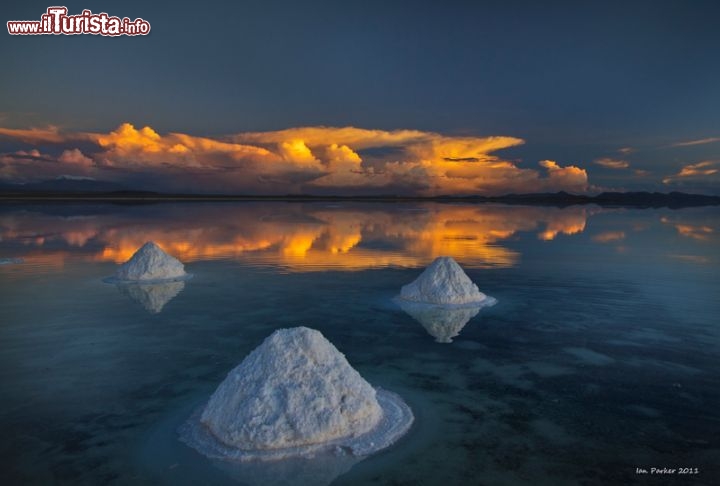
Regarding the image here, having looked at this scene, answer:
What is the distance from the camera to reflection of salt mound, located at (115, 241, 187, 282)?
75.5 ft

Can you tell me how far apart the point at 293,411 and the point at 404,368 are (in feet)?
14.2

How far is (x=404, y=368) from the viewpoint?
40.6 feet

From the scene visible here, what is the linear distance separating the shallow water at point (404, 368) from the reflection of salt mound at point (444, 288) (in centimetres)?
98

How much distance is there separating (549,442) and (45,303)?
1771 cm

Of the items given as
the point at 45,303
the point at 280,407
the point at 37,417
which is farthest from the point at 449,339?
the point at 45,303

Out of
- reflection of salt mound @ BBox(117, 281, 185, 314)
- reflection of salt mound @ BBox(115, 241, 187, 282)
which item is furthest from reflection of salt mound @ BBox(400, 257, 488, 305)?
reflection of salt mound @ BBox(115, 241, 187, 282)

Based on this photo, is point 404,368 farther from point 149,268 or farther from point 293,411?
point 149,268

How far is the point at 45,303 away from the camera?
61.8ft

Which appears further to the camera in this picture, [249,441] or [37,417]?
[37,417]

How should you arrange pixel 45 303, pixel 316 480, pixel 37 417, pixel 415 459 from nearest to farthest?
pixel 316 480, pixel 415 459, pixel 37 417, pixel 45 303

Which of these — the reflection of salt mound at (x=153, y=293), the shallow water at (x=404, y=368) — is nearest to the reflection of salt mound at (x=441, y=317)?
the shallow water at (x=404, y=368)

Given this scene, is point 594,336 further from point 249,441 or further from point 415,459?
point 249,441

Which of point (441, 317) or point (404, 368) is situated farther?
point (441, 317)

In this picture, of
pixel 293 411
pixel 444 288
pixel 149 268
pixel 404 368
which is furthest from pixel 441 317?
pixel 149 268
